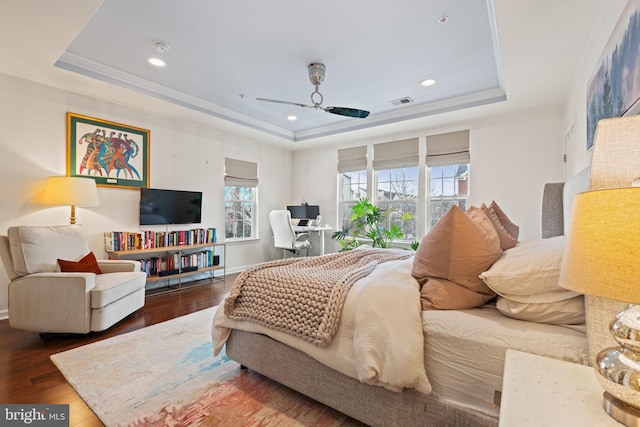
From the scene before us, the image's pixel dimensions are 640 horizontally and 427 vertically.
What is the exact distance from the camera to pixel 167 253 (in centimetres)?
431

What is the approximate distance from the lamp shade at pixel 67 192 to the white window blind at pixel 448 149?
4587mm

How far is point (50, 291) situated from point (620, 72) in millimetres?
4249

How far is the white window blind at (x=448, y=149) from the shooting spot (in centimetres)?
442

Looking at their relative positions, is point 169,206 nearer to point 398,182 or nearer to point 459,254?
point 398,182

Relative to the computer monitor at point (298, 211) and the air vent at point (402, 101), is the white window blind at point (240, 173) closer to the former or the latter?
the computer monitor at point (298, 211)

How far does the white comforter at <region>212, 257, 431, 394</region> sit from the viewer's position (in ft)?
4.23

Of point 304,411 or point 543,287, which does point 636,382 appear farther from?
point 304,411

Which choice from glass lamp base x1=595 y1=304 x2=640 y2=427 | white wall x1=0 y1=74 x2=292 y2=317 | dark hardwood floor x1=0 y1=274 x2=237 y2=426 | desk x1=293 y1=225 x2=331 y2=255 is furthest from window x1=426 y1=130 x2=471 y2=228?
glass lamp base x1=595 y1=304 x2=640 y2=427

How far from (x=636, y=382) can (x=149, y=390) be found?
226 centimetres

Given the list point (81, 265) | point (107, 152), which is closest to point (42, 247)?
point (81, 265)

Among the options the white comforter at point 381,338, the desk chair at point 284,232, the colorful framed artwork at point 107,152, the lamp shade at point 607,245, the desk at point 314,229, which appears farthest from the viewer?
the desk at point 314,229

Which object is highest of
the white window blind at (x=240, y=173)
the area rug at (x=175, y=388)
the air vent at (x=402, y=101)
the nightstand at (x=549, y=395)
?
the air vent at (x=402, y=101)

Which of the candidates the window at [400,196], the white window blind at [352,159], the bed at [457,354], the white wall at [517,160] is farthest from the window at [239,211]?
the bed at [457,354]

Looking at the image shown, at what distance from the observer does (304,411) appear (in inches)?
65.8
